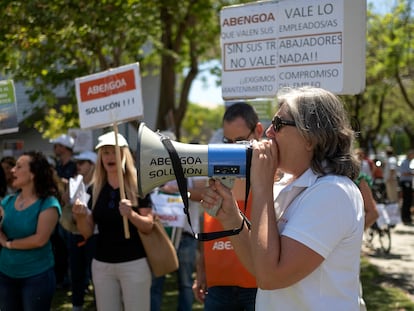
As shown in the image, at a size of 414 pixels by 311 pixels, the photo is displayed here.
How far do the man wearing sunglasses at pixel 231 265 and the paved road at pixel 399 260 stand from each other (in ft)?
15.3

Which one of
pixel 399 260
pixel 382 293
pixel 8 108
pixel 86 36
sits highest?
pixel 86 36

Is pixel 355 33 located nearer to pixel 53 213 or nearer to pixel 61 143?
pixel 53 213

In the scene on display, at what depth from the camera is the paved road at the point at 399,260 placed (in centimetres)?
810

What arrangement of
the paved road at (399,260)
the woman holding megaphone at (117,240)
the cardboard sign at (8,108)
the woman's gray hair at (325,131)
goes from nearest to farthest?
1. the woman's gray hair at (325,131)
2. the woman holding megaphone at (117,240)
3. the cardboard sign at (8,108)
4. the paved road at (399,260)

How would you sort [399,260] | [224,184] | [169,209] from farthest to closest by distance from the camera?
1. [399,260]
2. [169,209]
3. [224,184]

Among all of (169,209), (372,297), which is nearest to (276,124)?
(169,209)

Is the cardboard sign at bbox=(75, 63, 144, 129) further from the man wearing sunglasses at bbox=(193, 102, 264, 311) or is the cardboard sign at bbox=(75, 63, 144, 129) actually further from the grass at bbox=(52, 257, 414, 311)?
the grass at bbox=(52, 257, 414, 311)

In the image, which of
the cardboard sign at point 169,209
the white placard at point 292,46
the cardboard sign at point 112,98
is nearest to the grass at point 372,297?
the cardboard sign at point 169,209

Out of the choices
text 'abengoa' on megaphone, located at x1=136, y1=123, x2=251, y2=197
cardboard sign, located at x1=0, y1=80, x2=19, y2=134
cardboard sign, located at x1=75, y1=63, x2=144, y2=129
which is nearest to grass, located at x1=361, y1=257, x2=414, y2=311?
cardboard sign, located at x1=75, y1=63, x2=144, y2=129

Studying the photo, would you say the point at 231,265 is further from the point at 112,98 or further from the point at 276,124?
the point at 112,98

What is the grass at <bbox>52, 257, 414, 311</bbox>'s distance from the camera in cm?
673

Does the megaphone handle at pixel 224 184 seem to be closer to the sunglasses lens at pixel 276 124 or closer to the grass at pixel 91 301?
the sunglasses lens at pixel 276 124

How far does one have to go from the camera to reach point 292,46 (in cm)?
374

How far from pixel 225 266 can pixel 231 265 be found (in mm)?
37
